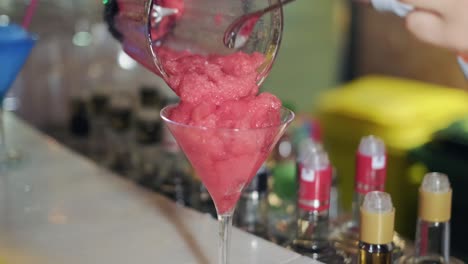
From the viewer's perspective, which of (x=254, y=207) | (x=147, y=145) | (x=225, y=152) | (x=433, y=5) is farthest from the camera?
(x=147, y=145)

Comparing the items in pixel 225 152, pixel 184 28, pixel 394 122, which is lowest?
pixel 394 122

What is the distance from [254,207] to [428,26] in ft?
1.45

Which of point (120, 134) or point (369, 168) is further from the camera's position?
point (120, 134)

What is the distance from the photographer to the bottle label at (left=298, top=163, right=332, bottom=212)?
1.05 meters

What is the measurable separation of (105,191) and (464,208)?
0.98 m

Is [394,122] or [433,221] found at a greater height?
[433,221]

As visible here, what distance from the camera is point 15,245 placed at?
1.09 meters

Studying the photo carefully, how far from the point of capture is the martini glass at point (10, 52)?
1.37m

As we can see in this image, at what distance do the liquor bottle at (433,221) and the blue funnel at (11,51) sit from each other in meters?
0.82

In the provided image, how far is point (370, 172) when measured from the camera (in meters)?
1.09

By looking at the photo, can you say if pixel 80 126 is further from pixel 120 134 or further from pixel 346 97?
pixel 346 97

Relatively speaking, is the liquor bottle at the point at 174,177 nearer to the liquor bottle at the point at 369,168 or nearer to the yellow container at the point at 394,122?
the liquor bottle at the point at 369,168

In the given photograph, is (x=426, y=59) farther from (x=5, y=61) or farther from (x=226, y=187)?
(x=226, y=187)

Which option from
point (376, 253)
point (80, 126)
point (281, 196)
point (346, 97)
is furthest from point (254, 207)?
point (346, 97)
